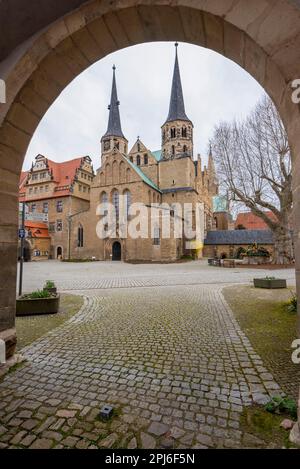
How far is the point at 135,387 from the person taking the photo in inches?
105

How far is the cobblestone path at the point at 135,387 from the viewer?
1932mm

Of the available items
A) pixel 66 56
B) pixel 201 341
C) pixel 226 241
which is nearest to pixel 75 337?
pixel 201 341

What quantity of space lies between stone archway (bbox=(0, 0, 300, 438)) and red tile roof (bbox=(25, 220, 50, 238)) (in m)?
36.2

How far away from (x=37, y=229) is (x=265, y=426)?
39.5 meters

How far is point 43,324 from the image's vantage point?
507cm

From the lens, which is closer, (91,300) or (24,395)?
(24,395)

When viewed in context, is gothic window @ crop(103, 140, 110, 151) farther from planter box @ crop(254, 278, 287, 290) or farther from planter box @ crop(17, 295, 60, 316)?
planter box @ crop(17, 295, 60, 316)

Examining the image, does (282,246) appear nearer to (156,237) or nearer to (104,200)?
(156,237)

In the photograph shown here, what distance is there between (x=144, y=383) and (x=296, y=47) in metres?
3.36

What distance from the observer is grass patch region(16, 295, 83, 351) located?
13.9 ft

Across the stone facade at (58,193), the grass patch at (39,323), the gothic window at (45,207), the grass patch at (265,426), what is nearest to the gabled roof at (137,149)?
the stone facade at (58,193)

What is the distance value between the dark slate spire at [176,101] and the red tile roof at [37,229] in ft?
88.5

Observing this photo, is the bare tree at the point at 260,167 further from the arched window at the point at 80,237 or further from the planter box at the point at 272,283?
the arched window at the point at 80,237

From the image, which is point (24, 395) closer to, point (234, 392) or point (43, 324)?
point (234, 392)
